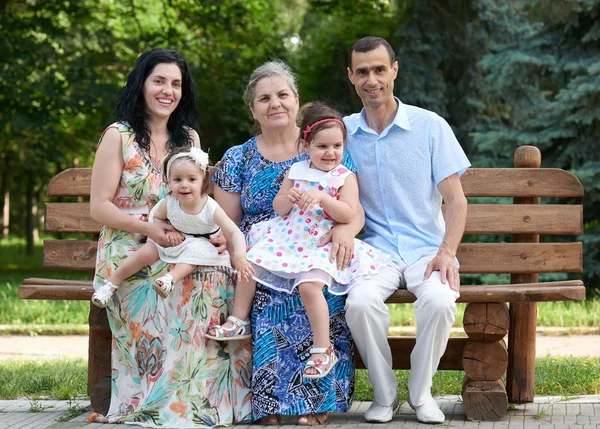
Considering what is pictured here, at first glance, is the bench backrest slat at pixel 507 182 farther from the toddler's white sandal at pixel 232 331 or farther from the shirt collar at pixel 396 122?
the toddler's white sandal at pixel 232 331

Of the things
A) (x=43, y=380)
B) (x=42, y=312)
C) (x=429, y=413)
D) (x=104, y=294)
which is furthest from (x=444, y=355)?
(x=42, y=312)

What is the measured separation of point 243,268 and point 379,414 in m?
0.96

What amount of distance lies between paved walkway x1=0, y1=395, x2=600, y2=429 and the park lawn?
6.8 inches

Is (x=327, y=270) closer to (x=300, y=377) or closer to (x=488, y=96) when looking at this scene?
(x=300, y=377)

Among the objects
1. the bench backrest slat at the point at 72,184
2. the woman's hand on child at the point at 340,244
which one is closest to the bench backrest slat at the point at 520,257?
the woman's hand on child at the point at 340,244

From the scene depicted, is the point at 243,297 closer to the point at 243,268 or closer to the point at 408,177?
the point at 243,268

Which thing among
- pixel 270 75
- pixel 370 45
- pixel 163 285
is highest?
pixel 370 45

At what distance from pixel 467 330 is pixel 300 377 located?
2.79ft

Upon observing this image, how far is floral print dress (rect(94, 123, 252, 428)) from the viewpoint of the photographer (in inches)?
177

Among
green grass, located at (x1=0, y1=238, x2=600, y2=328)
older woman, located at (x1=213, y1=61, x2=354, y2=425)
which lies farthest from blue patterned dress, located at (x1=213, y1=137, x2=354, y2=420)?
green grass, located at (x1=0, y1=238, x2=600, y2=328)

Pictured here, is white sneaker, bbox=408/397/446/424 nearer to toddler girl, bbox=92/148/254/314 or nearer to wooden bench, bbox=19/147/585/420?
wooden bench, bbox=19/147/585/420

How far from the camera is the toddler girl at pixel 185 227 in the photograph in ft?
14.6

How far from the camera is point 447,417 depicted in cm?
461

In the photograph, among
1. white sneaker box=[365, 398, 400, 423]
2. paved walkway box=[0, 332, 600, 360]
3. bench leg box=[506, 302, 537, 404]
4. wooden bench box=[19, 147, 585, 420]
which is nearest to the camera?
white sneaker box=[365, 398, 400, 423]
